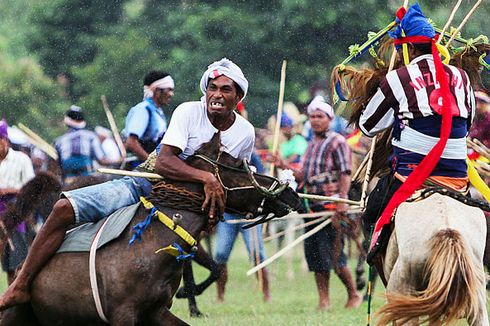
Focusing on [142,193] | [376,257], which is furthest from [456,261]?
[142,193]

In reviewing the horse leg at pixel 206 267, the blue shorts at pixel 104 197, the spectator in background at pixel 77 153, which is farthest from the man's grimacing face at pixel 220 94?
the spectator in background at pixel 77 153

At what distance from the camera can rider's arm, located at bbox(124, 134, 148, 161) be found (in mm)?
12227

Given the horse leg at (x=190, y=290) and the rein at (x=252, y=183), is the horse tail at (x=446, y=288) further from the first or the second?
the horse leg at (x=190, y=290)

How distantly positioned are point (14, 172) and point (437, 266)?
8550mm

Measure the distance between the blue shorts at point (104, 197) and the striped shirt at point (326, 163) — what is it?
590 centimetres

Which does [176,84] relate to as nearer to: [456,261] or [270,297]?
[270,297]

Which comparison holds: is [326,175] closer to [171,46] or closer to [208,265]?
[208,265]

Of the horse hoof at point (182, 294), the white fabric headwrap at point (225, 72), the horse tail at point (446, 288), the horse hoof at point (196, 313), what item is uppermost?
the white fabric headwrap at point (225, 72)

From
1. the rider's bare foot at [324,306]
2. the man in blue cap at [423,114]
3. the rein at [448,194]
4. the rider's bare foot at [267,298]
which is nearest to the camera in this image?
the rein at [448,194]

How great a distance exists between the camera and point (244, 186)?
317 inches

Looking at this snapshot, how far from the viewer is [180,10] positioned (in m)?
27.0

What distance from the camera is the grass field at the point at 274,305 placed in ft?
38.9

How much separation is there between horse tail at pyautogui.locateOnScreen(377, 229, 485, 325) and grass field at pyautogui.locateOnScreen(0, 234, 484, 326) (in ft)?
5.76

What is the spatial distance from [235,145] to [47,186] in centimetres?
434
